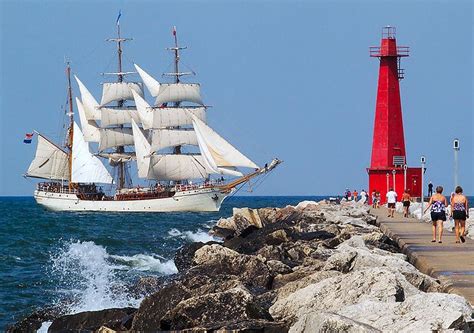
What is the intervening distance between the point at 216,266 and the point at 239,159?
170 feet

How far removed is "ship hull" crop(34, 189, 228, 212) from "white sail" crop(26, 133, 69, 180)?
69.8 inches

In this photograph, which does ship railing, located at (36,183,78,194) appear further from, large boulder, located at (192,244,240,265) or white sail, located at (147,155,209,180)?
large boulder, located at (192,244,240,265)

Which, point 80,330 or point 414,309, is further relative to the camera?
point 80,330


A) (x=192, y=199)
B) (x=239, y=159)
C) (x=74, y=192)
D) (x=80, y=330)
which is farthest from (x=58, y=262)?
(x=74, y=192)

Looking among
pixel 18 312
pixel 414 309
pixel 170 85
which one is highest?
pixel 170 85

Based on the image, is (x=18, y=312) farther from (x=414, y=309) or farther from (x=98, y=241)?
(x=98, y=241)

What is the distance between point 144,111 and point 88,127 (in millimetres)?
5045

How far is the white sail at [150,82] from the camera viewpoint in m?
77.0

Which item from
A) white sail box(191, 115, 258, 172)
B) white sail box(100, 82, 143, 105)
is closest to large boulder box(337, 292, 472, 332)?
white sail box(191, 115, 258, 172)

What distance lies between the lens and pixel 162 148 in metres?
72.8

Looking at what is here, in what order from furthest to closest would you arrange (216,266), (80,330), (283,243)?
(283,243)
(216,266)
(80,330)

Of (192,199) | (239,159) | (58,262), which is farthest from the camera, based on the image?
(192,199)

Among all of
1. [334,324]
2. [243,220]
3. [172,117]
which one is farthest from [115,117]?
[334,324]

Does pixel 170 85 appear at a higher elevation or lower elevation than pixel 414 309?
higher
